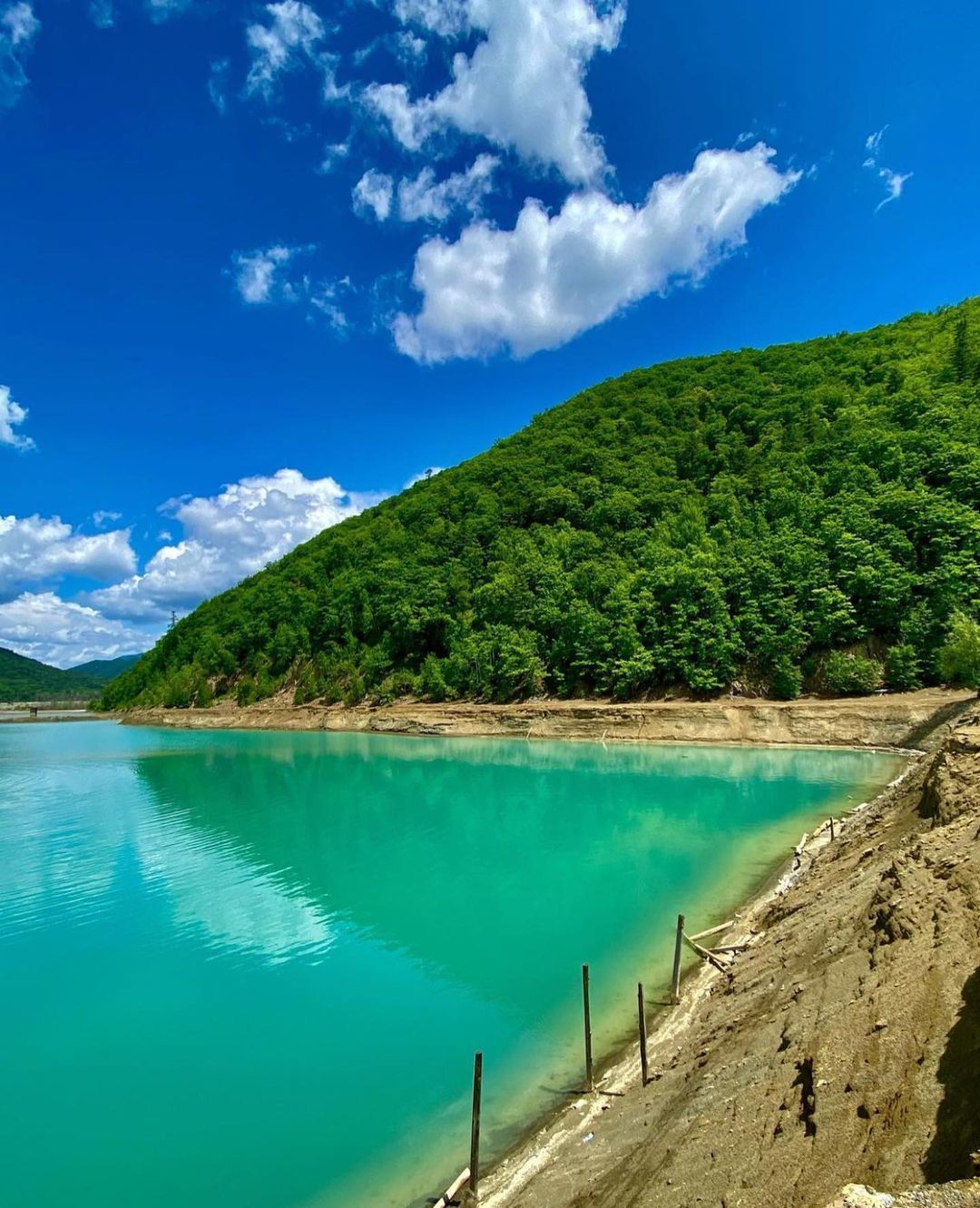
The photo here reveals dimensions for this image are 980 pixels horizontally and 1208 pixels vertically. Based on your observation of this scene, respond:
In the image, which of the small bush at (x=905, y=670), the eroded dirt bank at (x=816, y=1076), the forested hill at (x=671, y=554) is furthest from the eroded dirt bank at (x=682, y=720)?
the eroded dirt bank at (x=816, y=1076)

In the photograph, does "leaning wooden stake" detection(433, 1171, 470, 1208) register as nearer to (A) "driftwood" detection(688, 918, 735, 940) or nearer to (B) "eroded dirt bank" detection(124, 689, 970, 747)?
(A) "driftwood" detection(688, 918, 735, 940)

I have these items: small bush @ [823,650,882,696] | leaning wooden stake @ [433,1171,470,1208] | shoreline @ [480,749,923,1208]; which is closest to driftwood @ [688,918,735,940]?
shoreline @ [480,749,923,1208]

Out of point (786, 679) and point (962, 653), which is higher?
point (962, 653)

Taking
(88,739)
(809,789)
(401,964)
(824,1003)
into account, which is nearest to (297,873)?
(401,964)

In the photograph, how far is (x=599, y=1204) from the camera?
543 cm

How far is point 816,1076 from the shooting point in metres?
5.25

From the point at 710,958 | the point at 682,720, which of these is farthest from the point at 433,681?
the point at 710,958

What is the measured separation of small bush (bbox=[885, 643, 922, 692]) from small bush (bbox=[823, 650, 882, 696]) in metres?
1.09

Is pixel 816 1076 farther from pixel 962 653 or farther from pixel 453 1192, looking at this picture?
pixel 962 653

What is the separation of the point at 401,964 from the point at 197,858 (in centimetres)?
1196

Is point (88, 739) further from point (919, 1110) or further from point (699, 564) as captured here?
point (919, 1110)

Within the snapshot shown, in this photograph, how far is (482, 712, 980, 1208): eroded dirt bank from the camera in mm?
4180

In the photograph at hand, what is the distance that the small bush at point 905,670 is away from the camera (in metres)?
41.6

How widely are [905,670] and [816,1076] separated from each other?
4478 cm
